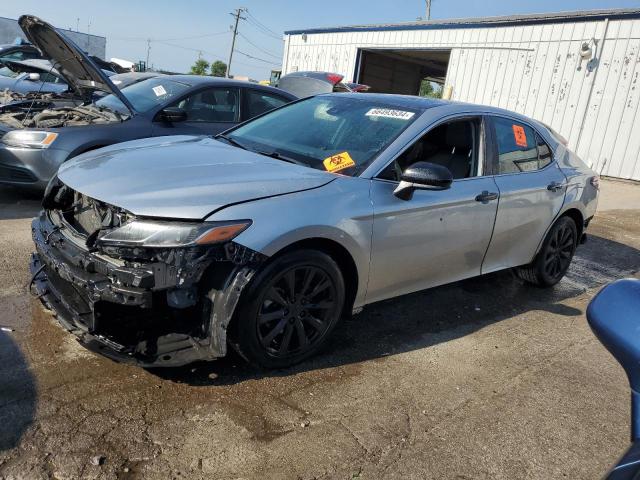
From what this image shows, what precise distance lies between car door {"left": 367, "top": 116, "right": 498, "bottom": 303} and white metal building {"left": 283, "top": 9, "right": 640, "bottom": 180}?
1110 centimetres

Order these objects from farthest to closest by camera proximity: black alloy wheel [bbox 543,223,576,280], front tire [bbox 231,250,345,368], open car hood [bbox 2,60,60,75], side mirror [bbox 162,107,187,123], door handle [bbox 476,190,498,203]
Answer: open car hood [bbox 2,60,60,75], side mirror [bbox 162,107,187,123], black alloy wheel [bbox 543,223,576,280], door handle [bbox 476,190,498,203], front tire [bbox 231,250,345,368]

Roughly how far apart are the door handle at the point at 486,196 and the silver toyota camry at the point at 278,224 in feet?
0.05

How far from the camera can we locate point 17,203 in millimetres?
5926

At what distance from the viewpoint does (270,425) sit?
2615 millimetres

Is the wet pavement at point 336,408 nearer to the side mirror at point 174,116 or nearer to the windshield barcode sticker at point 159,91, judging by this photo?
the side mirror at point 174,116

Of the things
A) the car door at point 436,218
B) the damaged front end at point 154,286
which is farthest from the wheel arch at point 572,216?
the damaged front end at point 154,286

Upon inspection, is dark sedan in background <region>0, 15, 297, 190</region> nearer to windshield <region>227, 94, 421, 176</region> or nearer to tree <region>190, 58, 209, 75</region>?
windshield <region>227, 94, 421, 176</region>

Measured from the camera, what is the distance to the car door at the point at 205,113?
6.00 meters

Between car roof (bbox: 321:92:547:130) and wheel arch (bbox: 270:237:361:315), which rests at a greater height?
car roof (bbox: 321:92:547:130)

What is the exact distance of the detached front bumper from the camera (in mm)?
2520

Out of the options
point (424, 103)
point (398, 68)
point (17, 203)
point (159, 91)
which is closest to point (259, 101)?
point (159, 91)

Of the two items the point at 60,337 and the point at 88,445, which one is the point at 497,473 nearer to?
Answer: the point at 88,445

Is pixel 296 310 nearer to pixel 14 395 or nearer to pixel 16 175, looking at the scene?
pixel 14 395

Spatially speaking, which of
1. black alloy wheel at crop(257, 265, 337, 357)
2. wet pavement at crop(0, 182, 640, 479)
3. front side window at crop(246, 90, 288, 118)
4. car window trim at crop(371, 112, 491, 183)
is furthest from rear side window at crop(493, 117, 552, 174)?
front side window at crop(246, 90, 288, 118)
